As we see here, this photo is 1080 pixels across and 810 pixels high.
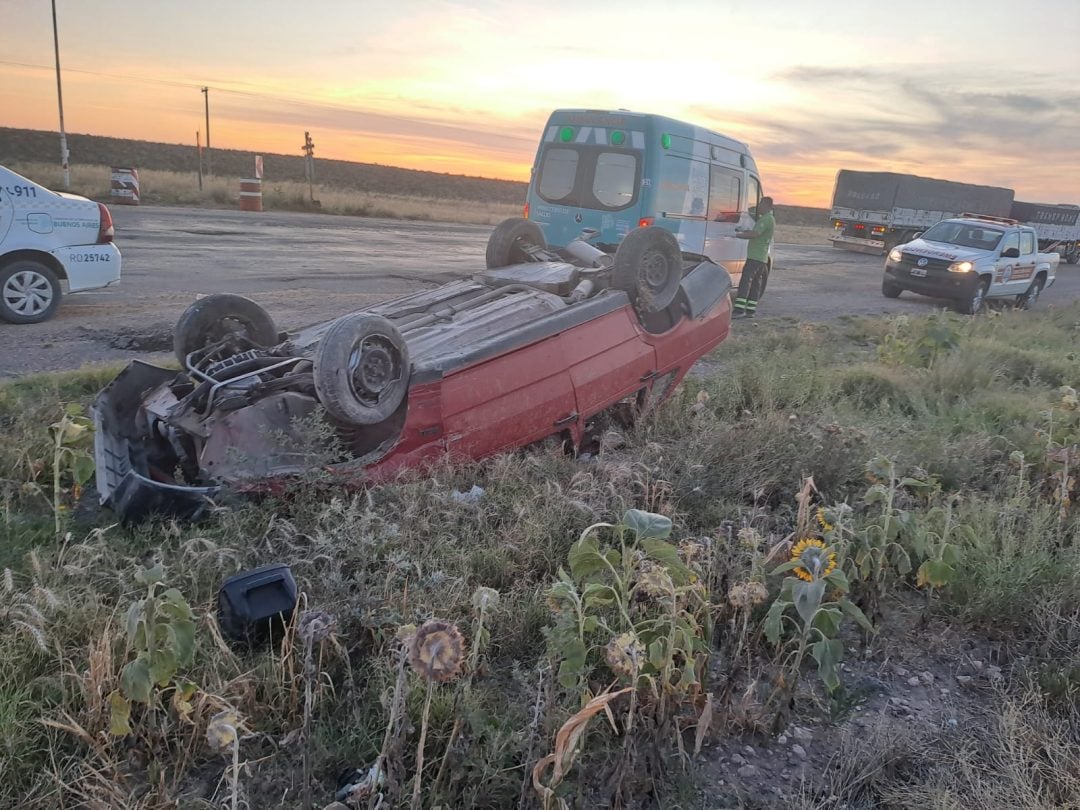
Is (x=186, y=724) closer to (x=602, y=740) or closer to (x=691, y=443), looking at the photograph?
(x=602, y=740)

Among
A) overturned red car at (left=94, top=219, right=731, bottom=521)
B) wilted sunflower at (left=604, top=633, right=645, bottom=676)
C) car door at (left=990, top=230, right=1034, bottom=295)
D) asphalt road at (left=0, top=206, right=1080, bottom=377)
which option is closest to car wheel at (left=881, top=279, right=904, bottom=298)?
asphalt road at (left=0, top=206, right=1080, bottom=377)

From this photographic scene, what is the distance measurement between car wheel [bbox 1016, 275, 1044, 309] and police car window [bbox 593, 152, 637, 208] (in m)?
12.3

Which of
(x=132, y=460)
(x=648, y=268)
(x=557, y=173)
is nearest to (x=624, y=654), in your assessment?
(x=132, y=460)

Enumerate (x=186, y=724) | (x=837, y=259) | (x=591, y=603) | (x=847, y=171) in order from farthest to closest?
(x=847, y=171), (x=837, y=259), (x=591, y=603), (x=186, y=724)

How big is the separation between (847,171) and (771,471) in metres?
28.2

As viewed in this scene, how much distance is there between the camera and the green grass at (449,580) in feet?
7.95

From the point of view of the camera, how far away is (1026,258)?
1683 centimetres

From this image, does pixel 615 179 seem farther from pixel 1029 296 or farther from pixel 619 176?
pixel 1029 296

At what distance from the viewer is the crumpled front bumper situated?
3.50 m

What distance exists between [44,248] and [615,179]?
6531 mm

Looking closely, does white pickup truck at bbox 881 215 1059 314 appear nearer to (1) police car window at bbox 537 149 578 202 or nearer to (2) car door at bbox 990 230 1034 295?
(2) car door at bbox 990 230 1034 295

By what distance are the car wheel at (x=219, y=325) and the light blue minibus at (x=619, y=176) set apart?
16.9 ft

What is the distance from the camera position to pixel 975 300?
51.5 feet

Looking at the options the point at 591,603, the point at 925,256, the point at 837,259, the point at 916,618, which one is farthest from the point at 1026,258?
the point at 591,603
